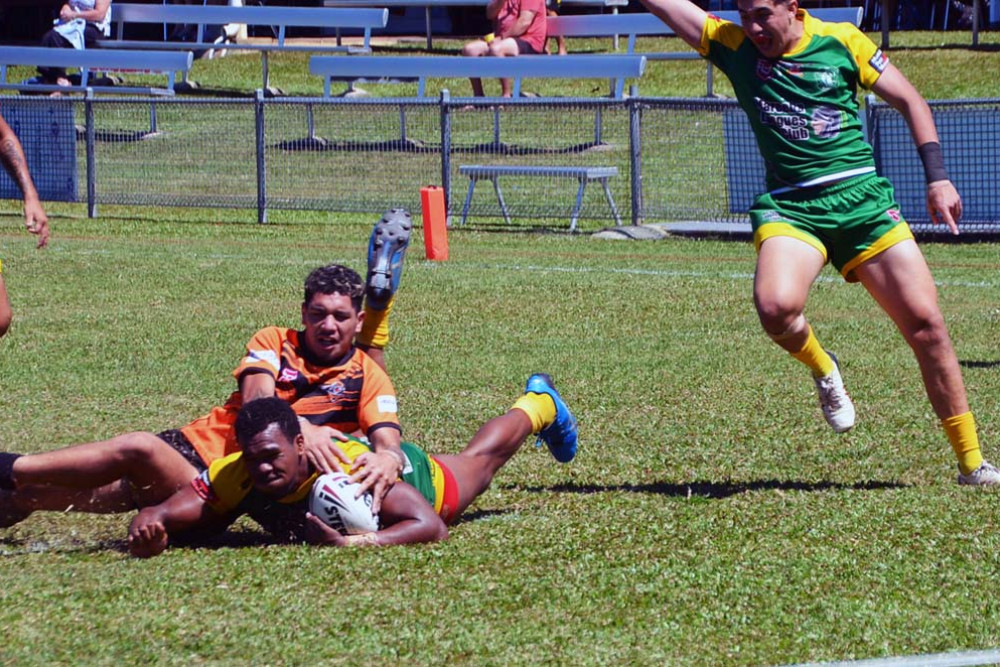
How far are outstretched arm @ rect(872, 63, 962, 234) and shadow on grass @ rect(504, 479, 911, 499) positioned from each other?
1120 mm

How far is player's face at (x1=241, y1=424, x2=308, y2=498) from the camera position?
5285mm

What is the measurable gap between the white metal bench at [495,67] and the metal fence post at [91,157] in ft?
15.8

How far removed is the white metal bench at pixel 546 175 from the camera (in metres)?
17.0

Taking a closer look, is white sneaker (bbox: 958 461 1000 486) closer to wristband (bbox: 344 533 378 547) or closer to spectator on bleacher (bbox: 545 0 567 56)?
wristband (bbox: 344 533 378 547)

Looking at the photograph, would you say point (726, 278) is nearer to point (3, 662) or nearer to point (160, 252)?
point (160, 252)

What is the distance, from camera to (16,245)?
16.1 metres

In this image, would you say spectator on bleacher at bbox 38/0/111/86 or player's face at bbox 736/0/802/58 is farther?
spectator on bleacher at bbox 38/0/111/86

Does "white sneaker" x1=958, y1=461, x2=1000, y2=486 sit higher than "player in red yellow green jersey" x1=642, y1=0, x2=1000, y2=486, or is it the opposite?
"player in red yellow green jersey" x1=642, y1=0, x2=1000, y2=486

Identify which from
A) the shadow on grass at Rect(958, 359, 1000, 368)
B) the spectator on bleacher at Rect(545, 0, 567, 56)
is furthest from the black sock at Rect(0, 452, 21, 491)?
the spectator on bleacher at Rect(545, 0, 567, 56)

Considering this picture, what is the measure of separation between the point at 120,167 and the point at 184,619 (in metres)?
15.6

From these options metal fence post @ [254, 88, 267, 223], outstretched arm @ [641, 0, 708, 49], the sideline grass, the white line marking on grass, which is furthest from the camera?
metal fence post @ [254, 88, 267, 223]

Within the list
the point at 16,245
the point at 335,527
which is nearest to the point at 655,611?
the point at 335,527

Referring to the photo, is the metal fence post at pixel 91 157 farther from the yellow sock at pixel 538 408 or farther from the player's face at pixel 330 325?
the player's face at pixel 330 325

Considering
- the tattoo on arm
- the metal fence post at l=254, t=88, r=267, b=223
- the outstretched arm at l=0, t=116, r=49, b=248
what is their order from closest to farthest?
the outstretched arm at l=0, t=116, r=49, b=248 < the tattoo on arm < the metal fence post at l=254, t=88, r=267, b=223
